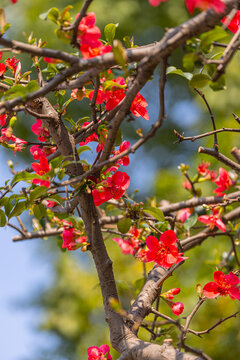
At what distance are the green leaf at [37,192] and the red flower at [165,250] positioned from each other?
266mm

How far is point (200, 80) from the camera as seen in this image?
2.01 ft

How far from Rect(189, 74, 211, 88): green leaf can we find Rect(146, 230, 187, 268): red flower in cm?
33

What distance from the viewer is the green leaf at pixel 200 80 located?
61 centimetres

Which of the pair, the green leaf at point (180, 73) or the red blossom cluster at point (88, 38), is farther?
the green leaf at point (180, 73)

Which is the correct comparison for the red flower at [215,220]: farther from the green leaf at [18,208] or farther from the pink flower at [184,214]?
the green leaf at [18,208]

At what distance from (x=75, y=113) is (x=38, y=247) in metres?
1.58

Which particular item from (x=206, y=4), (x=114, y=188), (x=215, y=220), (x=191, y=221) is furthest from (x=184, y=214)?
(x=206, y=4)

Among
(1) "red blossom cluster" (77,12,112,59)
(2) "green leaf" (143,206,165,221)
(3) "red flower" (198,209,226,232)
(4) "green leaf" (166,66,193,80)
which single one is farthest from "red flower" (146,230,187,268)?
(1) "red blossom cluster" (77,12,112,59)

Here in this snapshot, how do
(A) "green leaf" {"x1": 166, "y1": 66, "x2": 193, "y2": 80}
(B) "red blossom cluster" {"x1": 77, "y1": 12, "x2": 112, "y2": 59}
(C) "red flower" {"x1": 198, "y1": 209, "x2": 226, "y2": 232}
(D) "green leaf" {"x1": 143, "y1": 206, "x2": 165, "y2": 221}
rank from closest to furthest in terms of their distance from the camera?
(B) "red blossom cluster" {"x1": 77, "y1": 12, "x2": 112, "y2": 59}
(A) "green leaf" {"x1": 166, "y1": 66, "x2": 193, "y2": 80}
(D) "green leaf" {"x1": 143, "y1": 206, "x2": 165, "y2": 221}
(C) "red flower" {"x1": 198, "y1": 209, "x2": 226, "y2": 232}

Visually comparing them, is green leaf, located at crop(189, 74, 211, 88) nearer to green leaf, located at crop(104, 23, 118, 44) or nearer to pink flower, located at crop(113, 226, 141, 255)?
green leaf, located at crop(104, 23, 118, 44)

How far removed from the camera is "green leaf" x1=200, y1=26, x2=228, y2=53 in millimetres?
553

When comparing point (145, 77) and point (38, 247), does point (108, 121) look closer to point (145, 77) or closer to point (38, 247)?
point (145, 77)

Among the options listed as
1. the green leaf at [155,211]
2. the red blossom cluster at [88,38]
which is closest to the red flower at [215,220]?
the green leaf at [155,211]

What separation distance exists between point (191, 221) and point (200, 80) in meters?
0.56
